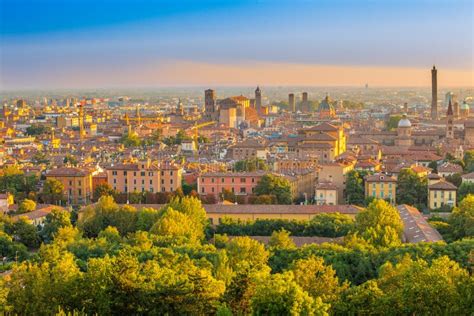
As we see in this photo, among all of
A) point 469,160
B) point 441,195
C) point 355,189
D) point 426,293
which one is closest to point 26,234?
point 355,189

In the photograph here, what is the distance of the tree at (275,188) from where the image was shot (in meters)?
22.8

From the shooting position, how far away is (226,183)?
2438 centimetres

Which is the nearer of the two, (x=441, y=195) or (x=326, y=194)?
(x=441, y=195)

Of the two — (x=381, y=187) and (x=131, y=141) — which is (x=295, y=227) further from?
(x=131, y=141)

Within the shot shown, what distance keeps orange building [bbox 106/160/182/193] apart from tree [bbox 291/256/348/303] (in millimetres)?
13414

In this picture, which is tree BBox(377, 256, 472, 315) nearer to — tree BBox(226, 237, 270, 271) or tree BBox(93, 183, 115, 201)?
tree BBox(226, 237, 270, 271)

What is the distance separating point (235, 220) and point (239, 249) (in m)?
4.82

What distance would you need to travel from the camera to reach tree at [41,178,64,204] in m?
23.9

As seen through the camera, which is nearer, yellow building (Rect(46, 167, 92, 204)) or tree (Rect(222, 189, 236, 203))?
tree (Rect(222, 189, 236, 203))

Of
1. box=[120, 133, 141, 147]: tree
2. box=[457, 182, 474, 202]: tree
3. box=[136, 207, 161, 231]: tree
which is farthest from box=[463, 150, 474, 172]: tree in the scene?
box=[120, 133, 141, 147]: tree

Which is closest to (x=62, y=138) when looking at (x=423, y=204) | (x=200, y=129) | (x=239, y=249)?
(x=200, y=129)

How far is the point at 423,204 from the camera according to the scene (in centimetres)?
2262

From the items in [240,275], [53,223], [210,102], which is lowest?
[53,223]

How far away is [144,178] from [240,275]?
14.8 meters
